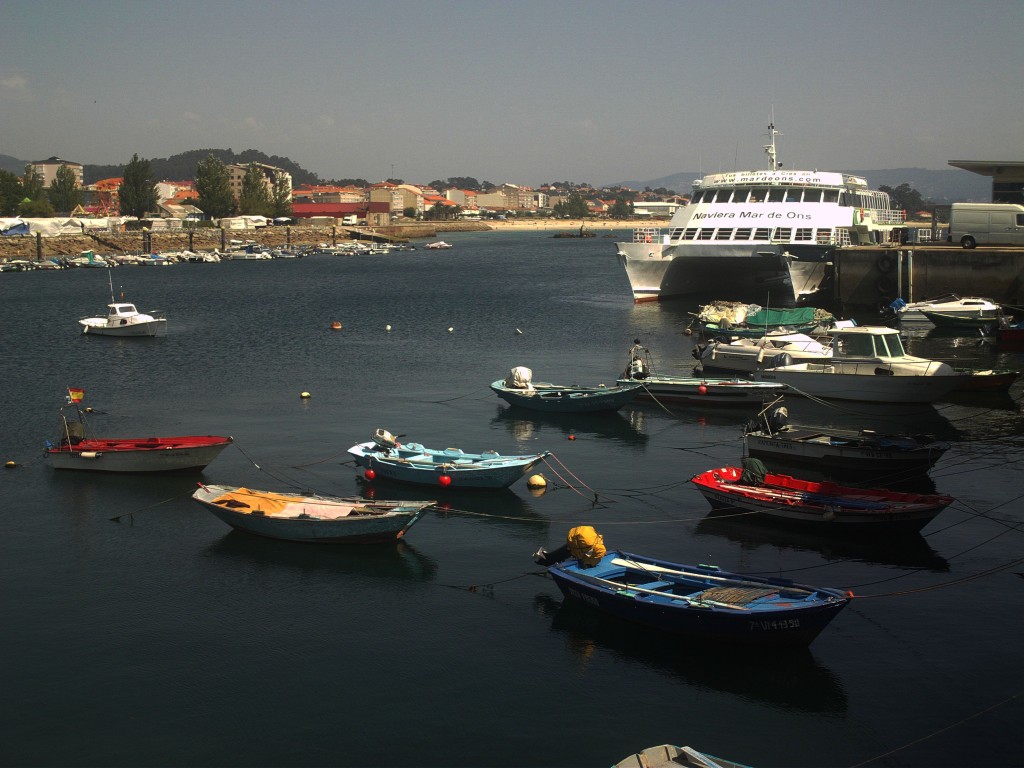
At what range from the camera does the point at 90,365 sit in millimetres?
47156

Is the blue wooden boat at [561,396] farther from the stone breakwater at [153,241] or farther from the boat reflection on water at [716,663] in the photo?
the stone breakwater at [153,241]

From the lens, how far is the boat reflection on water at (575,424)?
3234cm

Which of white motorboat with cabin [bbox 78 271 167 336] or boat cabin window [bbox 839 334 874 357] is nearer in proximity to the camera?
boat cabin window [bbox 839 334 874 357]

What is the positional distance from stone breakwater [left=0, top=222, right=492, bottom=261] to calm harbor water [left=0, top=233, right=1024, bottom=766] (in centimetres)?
10199

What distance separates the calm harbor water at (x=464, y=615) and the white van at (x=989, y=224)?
2308cm

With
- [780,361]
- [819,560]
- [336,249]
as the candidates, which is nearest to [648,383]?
[780,361]

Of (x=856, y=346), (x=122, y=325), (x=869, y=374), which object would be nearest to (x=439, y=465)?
(x=869, y=374)

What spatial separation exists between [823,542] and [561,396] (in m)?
14.0

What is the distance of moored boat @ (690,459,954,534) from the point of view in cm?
2156

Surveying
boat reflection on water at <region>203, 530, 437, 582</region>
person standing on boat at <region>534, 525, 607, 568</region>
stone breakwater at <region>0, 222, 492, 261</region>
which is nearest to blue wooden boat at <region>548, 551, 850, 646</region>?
person standing on boat at <region>534, 525, 607, 568</region>

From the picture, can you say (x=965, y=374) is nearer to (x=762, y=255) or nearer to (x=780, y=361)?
(x=780, y=361)

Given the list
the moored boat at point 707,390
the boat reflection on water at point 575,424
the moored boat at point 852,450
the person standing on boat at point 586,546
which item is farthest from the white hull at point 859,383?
the person standing on boat at point 586,546

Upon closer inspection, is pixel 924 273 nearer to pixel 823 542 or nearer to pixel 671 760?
pixel 823 542

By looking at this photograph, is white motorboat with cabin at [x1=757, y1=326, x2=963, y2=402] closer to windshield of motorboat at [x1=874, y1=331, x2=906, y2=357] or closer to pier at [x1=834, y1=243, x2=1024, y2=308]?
windshield of motorboat at [x1=874, y1=331, x2=906, y2=357]
